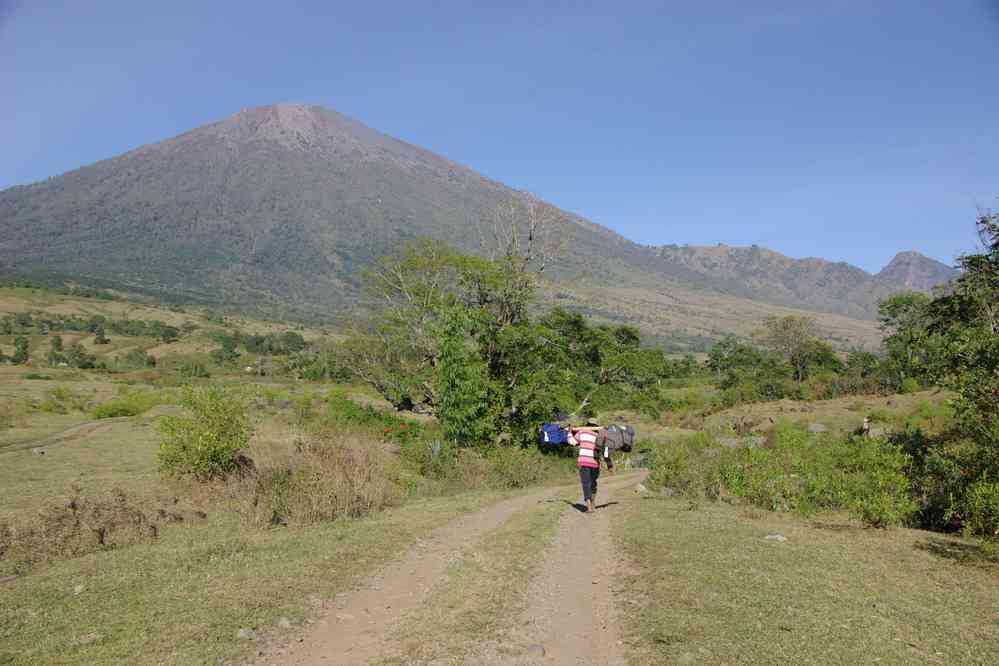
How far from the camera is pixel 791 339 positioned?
69562mm

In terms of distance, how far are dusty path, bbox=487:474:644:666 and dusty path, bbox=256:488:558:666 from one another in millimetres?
1268

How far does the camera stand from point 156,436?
25859 mm

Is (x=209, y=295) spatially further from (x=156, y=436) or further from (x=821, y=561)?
(x=821, y=561)

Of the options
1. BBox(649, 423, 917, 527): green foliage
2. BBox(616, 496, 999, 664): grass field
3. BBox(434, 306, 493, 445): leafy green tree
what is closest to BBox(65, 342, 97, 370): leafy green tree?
BBox(434, 306, 493, 445): leafy green tree

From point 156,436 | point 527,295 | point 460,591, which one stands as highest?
point 527,295

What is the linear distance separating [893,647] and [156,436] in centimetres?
2600

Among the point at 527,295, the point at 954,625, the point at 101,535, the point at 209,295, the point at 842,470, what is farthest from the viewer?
the point at 209,295

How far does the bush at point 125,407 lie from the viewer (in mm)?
33281

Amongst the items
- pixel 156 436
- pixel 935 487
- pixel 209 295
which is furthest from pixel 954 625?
pixel 209 295

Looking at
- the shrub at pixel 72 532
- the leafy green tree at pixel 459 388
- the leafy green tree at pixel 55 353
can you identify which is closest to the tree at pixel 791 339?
the leafy green tree at pixel 459 388

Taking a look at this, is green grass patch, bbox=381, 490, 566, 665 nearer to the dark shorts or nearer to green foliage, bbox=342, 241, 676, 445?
the dark shorts

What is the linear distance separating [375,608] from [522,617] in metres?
1.64

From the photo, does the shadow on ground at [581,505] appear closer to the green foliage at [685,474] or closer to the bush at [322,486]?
the green foliage at [685,474]

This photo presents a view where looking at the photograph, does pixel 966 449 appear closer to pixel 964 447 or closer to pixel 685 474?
pixel 964 447
